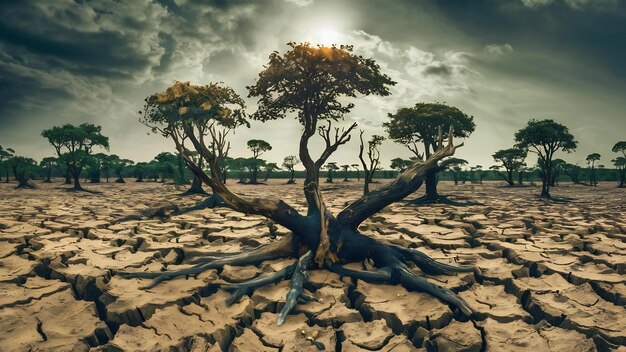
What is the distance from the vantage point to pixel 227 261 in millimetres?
3812

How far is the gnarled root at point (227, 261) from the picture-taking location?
3535mm

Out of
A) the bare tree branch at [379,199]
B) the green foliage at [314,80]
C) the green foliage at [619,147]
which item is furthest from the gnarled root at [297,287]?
the green foliage at [619,147]

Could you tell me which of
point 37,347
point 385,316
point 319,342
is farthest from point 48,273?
point 385,316

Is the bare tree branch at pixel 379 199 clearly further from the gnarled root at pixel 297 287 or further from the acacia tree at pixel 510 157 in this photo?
the acacia tree at pixel 510 157

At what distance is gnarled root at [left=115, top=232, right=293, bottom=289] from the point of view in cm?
354

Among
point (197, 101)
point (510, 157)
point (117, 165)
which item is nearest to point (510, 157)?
point (510, 157)

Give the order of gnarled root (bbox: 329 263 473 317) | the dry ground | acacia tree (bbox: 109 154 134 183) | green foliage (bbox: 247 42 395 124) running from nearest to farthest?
the dry ground → gnarled root (bbox: 329 263 473 317) → green foliage (bbox: 247 42 395 124) → acacia tree (bbox: 109 154 134 183)

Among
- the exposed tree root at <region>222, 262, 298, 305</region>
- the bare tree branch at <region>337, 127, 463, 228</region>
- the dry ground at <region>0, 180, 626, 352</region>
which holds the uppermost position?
the bare tree branch at <region>337, 127, 463, 228</region>

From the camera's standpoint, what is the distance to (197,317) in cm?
278

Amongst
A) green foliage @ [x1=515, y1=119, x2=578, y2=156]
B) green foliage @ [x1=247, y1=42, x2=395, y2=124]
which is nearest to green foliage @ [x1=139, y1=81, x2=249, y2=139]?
green foliage @ [x1=247, y1=42, x2=395, y2=124]

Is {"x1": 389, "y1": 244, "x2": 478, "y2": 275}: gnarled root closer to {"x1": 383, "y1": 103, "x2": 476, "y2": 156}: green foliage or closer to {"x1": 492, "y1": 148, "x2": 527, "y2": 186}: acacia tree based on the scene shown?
{"x1": 383, "y1": 103, "x2": 476, "y2": 156}: green foliage

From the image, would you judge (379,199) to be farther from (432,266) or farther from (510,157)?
(510,157)

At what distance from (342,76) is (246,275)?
23.6ft

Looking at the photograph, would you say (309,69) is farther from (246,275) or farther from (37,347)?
(37,347)
